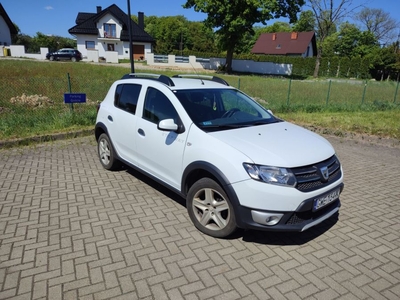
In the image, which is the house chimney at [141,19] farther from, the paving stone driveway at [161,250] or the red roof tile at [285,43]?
the paving stone driveway at [161,250]

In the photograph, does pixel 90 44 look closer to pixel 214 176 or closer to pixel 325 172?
pixel 214 176

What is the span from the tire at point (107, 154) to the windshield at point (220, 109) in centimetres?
192

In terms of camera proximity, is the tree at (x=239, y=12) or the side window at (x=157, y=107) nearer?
the side window at (x=157, y=107)

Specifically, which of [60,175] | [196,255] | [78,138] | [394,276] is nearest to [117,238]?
[196,255]

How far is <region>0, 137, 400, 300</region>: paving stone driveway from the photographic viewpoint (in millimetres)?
2646

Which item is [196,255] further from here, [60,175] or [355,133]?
→ [355,133]

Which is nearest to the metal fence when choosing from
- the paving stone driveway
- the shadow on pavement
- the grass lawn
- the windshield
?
the grass lawn

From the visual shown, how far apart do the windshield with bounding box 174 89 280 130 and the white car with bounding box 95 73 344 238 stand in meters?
0.01

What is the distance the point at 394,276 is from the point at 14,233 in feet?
13.4

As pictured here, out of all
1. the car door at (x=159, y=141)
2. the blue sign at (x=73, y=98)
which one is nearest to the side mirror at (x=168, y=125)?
the car door at (x=159, y=141)

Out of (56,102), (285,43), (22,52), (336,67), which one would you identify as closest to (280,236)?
(56,102)

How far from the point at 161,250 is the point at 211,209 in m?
0.70

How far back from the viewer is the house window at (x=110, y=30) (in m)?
51.3

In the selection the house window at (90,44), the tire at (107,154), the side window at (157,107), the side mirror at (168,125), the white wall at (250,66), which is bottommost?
the tire at (107,154)
